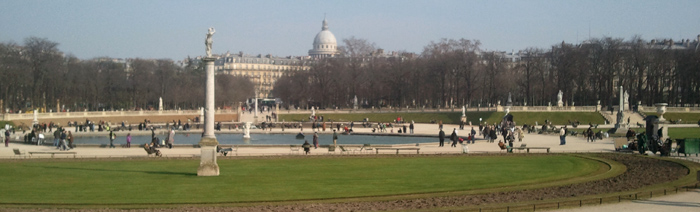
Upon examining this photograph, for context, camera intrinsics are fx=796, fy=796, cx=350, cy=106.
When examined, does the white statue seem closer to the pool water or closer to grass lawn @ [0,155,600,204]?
grass lawn @ [0,155,600,204]

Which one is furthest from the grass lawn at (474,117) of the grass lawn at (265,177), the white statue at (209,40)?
the white statue at (209,40)

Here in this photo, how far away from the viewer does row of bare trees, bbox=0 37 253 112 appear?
10281 cm

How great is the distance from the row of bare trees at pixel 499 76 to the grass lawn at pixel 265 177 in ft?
249

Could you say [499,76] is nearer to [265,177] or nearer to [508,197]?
[265,177]

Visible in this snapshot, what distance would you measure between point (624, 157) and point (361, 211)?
20.8 m

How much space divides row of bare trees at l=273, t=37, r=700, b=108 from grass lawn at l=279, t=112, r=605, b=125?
512 inches

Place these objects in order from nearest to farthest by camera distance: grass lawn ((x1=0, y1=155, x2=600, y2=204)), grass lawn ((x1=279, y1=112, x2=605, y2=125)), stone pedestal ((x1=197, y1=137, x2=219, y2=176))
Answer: grass lawn ((x1=0, y1=155, x2=600, y2=204)) → stone pedestal ((x1=197, y1=137, x2=219, y2=176)) → grass lawn ((x1=279, y1=112, x2=605, y2=125))

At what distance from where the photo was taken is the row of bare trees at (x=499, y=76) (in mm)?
109438

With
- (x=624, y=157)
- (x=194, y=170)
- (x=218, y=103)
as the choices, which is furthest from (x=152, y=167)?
(x=218, y=103)

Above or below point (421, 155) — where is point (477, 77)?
above

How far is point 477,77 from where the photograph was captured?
411ft

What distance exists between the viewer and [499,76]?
404 ft

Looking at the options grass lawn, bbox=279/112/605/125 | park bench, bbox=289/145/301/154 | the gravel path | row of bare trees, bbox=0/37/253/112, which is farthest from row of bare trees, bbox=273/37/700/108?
the gravel path

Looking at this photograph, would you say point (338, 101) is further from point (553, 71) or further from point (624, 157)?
point (624, 157)
